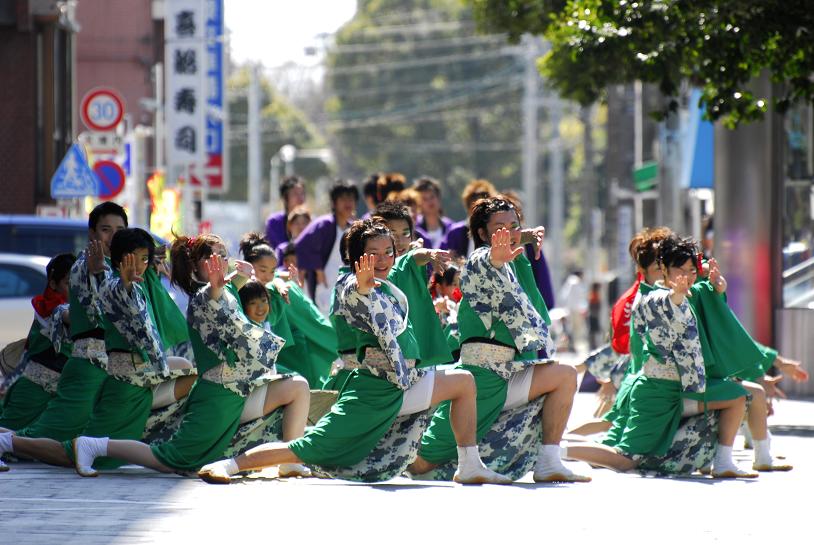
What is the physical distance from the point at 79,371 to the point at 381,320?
207cm

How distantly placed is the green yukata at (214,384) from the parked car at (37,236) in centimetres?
722

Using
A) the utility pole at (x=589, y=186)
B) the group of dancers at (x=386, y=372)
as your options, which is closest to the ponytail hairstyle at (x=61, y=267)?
the group of dancers at (x=386, y=372)

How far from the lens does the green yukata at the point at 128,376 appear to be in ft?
29.8

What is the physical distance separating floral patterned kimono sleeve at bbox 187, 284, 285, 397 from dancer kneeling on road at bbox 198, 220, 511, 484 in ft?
1.59

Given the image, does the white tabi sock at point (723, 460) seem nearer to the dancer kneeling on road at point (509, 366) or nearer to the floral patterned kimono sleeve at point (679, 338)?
the floral patterned kimono sleeve at point (679, 338)

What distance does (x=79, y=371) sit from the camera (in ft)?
30.9

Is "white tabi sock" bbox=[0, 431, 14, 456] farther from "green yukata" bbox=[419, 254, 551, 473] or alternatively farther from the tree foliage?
the tree foliage

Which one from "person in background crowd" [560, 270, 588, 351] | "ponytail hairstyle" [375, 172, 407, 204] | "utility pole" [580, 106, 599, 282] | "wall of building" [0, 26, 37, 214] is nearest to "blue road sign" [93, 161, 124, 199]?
"wall of building" [0, 26, 37, 214]

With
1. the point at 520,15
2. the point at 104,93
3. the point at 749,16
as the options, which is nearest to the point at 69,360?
the point at 749,16

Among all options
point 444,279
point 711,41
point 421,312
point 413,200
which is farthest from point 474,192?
point 421,312

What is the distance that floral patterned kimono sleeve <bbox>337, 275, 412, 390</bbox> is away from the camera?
327 inches

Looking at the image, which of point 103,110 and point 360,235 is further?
point 103,110

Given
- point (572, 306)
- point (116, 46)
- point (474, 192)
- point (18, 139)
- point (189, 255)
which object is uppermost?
point (116, 46)

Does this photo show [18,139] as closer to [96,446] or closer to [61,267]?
[61,267]
